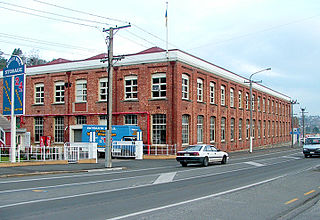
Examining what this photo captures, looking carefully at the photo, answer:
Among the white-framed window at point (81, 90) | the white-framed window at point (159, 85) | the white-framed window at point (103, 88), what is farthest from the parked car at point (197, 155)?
the white-framed window at point (81, 90)

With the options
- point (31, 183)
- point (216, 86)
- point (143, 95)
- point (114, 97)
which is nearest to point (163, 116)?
point (143, 95)

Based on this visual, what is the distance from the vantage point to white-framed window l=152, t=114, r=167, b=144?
34250mm

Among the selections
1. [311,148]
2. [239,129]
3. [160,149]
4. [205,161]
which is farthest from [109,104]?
[239,129]

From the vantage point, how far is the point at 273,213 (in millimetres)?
9117

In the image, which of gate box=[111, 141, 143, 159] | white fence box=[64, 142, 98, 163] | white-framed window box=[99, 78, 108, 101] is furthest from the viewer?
white-framed window box=[99, 78, 108, 101]

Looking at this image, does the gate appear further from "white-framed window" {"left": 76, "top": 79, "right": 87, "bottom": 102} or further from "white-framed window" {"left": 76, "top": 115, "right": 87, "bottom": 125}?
"white-framed window" {"left": 76, "top": 79, "right": 87, "bottom": 102}

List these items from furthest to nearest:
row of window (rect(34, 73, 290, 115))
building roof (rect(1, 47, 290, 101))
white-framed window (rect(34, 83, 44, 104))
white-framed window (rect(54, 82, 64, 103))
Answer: white-framed window (rect(34, 83, 44, 104))
white-framed window (rect(54, 82, 64, 103))
row of window (rect(34, 73, 290, 115))
building roof (rect(1, 47, 290, 101))

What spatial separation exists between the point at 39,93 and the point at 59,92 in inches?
108

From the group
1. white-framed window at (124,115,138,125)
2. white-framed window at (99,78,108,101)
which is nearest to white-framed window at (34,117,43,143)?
white-framed window at (99,78,108,101)

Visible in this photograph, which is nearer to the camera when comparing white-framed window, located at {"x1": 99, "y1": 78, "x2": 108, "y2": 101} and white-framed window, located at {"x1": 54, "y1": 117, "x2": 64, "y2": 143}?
white-framed window, located at {"x1": 99, "y1": 78, "x2": 108, "y2": 101}

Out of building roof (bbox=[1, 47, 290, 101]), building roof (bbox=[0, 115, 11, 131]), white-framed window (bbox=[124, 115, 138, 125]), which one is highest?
building roof (bbox=[1, 47, 290, 101])

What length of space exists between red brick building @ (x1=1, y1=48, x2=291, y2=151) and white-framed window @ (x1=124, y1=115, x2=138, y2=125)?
0.09 m

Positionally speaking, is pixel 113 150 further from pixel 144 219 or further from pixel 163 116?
pixel 144 219

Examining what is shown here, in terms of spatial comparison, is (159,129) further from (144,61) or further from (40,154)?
(40,154)
